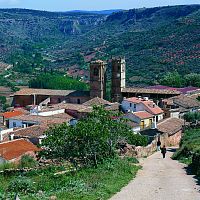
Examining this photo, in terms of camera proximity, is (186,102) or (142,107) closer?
(142,107)

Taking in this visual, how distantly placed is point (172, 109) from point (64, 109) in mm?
10535

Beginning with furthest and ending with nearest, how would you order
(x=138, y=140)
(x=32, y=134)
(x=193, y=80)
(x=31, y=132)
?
(x=193, y=80) → (x=31, y=132) → (x=32, y=134) → (x=138, y=140)

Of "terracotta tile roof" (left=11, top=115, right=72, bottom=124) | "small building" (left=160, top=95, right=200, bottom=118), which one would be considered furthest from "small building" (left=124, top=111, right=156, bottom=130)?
"terracotta tile roof" (left=11, top=115, right=72, bottom=124)

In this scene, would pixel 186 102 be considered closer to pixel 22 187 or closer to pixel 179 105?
pixel 179 105

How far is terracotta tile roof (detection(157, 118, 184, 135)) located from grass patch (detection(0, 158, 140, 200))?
15611mm

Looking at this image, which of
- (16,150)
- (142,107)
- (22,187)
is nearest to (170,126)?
(142,107)

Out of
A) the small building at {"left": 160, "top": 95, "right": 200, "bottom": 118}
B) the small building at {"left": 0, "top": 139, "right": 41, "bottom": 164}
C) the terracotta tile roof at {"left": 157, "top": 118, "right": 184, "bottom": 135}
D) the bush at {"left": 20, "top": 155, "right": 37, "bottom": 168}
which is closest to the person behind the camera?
→ the bush at {"left": 20, "top": 155, "right": 37, "bottom": 168}

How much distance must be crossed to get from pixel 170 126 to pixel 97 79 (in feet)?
58.0

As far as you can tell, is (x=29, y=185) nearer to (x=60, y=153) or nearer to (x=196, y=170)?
(x=60, y=153)

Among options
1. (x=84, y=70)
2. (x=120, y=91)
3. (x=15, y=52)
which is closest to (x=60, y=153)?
(x=120, y=91)

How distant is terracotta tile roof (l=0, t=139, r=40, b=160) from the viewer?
101 ft

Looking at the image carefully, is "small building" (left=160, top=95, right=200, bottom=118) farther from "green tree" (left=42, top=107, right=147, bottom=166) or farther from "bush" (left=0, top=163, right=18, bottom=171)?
"green tree" (left=42, top=107, right=147, bottom=166)

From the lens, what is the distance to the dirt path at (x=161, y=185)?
16109 millimetres

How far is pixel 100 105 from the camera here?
116ft
